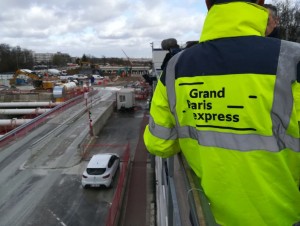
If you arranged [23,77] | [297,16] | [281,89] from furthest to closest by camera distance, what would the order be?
[23,77], [297,16], [281,89]

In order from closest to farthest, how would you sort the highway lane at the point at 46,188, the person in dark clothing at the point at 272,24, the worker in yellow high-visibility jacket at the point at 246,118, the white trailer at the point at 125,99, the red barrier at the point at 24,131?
the worker in yellow high-visibility jacket at the point at 246,118, the person in dark clothing at the point at 272,24, the highway lane at the point at 46,188, the red barrier at the point at 24,131, the white trailer at the point at 125,99

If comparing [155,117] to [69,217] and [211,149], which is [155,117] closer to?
[211,149]

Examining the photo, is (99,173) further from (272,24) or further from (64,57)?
(64,57)

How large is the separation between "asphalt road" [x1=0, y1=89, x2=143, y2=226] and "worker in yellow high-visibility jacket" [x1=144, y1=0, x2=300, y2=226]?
12672 mm

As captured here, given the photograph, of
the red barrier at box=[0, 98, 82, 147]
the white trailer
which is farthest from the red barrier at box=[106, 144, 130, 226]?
the white trailer

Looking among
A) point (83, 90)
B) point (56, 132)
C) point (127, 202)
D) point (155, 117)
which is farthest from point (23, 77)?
point (155, 117)

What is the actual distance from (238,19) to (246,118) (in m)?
0.60

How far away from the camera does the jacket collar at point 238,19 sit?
2.01 m

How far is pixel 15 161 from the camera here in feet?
69.1

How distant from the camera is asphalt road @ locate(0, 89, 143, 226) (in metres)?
14.4

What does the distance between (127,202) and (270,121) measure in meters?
14.4

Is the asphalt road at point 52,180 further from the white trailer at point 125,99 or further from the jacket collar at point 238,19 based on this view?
the jacket collar at point 238,19

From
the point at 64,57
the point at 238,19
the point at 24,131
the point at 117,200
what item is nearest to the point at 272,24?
the point at 238,19

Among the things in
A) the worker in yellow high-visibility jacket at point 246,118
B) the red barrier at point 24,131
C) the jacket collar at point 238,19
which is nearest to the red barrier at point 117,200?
the red barrier at point 24,131
